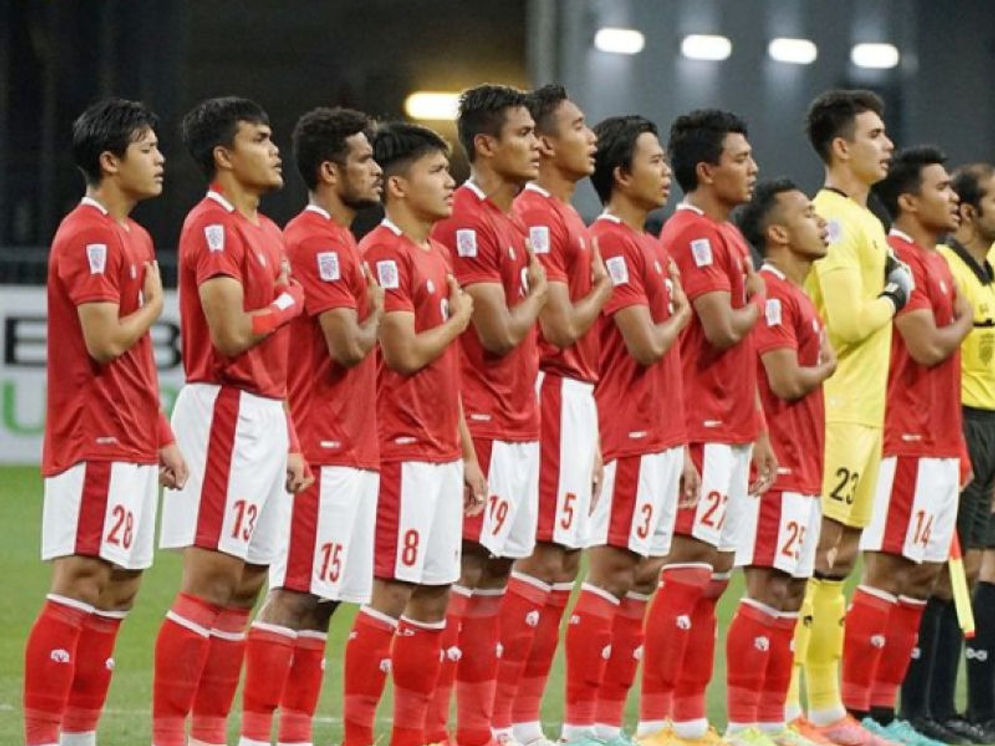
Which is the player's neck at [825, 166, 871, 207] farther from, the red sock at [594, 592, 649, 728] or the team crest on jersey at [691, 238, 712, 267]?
the red sock at [594, 592, 649, 728]

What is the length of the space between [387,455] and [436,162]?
0.86 m

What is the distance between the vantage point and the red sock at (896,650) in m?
8.89

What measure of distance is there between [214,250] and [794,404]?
2.32 metres

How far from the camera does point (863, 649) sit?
29.0ft

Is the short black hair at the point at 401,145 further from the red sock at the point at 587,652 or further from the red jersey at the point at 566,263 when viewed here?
the red sock at the point at 587,652

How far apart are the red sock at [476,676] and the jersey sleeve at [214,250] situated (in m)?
1.33

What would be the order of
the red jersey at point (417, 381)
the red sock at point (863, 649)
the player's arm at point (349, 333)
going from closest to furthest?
the player's arm at point (349, 333)
the red jersey at point (417, 381)
the red sock at point (863, 649)

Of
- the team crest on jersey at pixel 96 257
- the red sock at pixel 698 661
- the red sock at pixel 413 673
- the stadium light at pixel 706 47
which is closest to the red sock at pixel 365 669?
the red sock at pixel 413 673

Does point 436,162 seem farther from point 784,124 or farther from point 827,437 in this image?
point 784,124

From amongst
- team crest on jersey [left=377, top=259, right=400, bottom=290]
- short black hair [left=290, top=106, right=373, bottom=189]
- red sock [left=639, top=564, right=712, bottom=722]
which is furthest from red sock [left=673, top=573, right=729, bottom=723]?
short black hair [left=290, top=106, right=373, bottom=189]

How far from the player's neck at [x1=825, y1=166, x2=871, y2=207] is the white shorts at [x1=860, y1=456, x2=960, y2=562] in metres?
0.89

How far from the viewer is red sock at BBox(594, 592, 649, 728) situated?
8.04 meters

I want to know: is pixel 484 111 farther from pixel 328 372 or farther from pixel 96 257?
pixel 96 257

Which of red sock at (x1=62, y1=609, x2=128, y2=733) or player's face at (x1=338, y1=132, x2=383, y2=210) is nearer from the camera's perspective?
red sock at (x1=62, y1=609, x2=128, y2=733)
